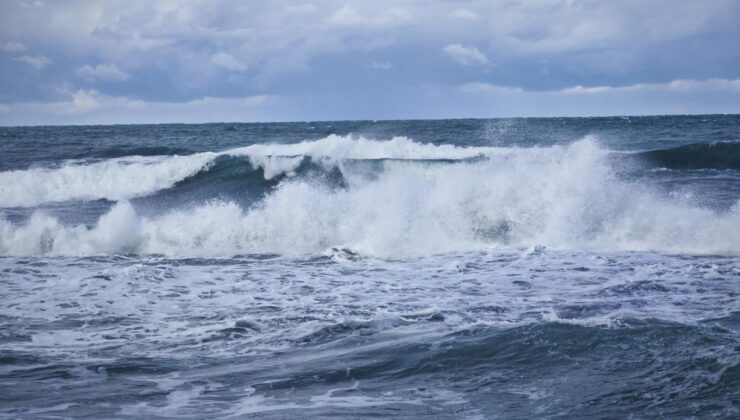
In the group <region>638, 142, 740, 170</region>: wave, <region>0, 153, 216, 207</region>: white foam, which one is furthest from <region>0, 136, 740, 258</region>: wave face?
<region>638, 142, 740, 170</region>: wave

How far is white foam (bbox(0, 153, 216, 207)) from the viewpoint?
68.4 feet

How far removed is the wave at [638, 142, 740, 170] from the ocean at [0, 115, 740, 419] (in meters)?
2.31

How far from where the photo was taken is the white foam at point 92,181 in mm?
20844

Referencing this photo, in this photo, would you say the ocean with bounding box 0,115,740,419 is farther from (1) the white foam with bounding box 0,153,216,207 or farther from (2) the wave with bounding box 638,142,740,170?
(2) the wave with bounding box 638,142,740,170

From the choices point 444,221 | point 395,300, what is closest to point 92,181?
point 444,221

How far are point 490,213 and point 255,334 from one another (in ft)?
25.0

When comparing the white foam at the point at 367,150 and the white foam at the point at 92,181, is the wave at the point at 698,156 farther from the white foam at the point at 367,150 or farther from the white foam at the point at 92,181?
the white foam at the point at 92,181

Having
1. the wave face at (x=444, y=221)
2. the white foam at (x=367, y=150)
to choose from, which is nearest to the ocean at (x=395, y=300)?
the wave face at (x=444, y=221)

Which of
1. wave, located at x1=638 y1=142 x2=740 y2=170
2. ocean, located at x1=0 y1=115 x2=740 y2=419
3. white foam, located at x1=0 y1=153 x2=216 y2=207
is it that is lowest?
ocean, located at x1=0 y1=115 x2=740 y2=419

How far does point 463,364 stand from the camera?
611 cm

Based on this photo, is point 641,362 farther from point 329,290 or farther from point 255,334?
point 329,290

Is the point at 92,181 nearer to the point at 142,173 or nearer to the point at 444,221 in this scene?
the point at 142,173

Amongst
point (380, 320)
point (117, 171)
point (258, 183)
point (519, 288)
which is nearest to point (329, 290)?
point (380, 320)

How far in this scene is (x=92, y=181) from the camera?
72.9 feet
